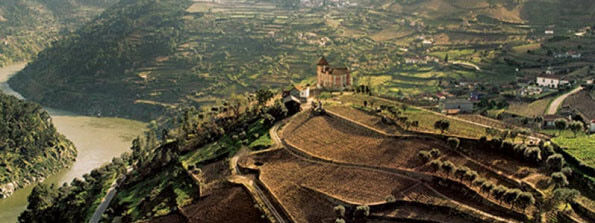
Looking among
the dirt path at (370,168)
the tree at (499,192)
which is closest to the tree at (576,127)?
the tree at (499,192)

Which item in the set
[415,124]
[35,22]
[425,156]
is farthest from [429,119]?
[35,22]

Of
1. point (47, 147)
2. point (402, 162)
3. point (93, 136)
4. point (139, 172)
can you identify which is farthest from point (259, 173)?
point (93, 136)

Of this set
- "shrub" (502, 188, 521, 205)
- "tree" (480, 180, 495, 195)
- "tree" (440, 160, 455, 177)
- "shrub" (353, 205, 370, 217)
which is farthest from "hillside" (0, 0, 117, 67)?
"shrub" (502, 188, 521, 205)

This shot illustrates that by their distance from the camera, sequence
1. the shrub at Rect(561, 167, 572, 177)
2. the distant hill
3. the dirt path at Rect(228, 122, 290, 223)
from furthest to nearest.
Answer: the distant hill → the dirt path at Rect(228, 122, 290, 223) → the shrub at Rect(561, 167, 572, 177)

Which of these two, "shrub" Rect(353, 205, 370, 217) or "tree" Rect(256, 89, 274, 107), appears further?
"tree" Rect(256, 89, 274, 107)

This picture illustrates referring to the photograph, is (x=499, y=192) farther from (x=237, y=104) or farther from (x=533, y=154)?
(x=237, y=104)

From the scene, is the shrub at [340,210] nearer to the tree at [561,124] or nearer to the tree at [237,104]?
the tree at [561,124]

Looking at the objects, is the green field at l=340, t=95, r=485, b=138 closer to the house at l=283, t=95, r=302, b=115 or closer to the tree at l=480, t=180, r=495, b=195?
the house at l=283, t=95, r=302, b=115
